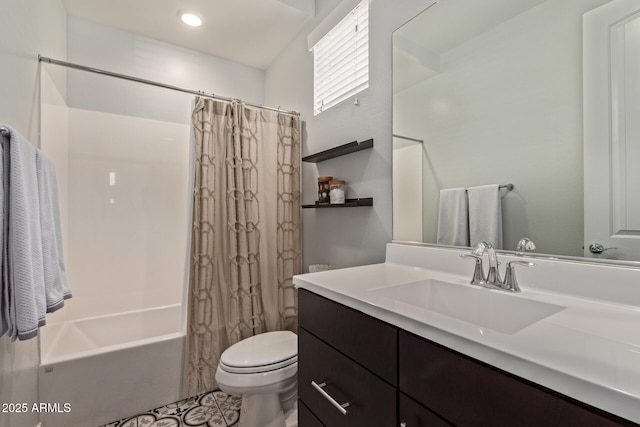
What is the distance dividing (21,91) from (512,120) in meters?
1.99

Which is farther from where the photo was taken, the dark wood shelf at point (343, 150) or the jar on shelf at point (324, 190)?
the jar on shelf at point (324, 190)

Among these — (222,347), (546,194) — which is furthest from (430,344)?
(222,347)

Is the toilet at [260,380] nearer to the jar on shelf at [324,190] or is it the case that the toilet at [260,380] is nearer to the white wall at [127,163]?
the jar on shelf at [324,190]

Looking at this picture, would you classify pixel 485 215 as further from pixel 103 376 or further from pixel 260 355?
pixel 103 376

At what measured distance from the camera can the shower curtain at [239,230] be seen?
1.75 meters

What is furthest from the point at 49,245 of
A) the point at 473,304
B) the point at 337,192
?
the point at 473,304

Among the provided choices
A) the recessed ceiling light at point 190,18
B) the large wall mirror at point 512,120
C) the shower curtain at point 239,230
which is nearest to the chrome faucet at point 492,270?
the large wall mirror at point 512,120

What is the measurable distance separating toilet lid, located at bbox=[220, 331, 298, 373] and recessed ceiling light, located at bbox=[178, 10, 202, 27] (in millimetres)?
2132

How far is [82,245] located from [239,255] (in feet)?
4.01

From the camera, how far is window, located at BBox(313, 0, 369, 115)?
1.59 meters

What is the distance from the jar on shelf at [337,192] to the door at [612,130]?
3.37 feet

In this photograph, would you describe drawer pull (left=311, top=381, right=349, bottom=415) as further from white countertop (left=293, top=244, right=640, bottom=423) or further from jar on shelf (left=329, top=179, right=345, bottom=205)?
jar on shelf (left=329, top=179, right=345, bottom=205)

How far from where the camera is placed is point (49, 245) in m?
1.13

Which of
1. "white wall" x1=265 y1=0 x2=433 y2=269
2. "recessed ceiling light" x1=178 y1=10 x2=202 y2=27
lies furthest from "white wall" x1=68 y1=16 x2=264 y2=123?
"white wall" x1=265 y1=0 x2=433 y2=269
